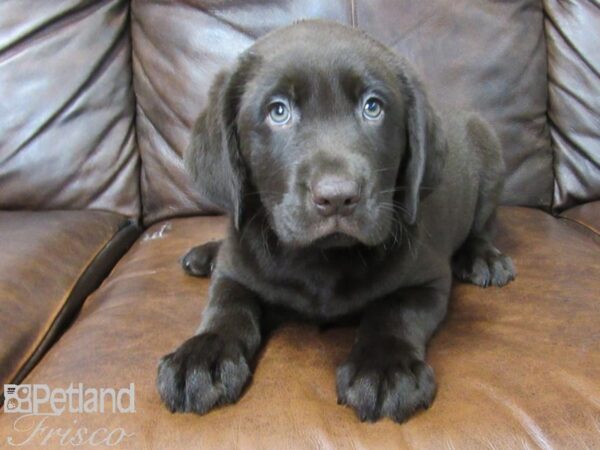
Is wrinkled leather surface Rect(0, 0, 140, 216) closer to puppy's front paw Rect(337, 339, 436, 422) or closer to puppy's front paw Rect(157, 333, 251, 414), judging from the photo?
puppy's front paw Rect(157, 333, 251, 414)

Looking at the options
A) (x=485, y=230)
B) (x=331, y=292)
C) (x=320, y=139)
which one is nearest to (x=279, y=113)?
(x=320, y=139)

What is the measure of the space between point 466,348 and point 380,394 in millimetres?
301

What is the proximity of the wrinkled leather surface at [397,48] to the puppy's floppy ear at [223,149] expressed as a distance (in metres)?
0.89

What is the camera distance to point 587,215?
217 cm

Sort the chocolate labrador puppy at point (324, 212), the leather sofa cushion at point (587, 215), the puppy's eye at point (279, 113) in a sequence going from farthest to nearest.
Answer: the leather sofa cushion at point (587, 215) < the puppy's eye at point (279, 113) < the chocolate labrador puppy at point (324, 212)

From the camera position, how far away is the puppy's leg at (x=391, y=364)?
1135mm

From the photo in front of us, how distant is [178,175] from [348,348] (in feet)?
4.13

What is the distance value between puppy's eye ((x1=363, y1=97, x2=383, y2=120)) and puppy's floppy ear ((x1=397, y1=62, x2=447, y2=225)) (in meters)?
0.10

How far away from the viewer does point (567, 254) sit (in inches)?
70.4

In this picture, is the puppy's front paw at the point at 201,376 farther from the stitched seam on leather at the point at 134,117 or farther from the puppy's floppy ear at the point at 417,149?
the stitched seam on leather at the point at 134,117

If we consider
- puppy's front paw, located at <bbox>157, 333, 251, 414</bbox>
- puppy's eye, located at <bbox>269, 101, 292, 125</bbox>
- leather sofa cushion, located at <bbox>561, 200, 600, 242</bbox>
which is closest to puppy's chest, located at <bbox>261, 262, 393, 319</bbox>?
puppy's front paw, located at <bbox>157, 333, 251, 414</bbox>

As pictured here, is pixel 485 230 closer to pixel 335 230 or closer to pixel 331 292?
pixel 331 292

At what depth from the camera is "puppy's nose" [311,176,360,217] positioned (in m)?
1.16

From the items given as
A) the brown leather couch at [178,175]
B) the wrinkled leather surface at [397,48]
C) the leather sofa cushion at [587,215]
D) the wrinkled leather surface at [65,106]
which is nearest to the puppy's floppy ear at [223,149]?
the brown leather couch at [178,175]
